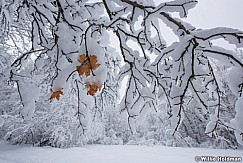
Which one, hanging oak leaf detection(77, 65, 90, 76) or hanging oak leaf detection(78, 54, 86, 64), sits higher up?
hanging oak leaf detection(78, 54, 86, 64)

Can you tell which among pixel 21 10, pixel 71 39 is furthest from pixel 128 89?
pixel 21 10

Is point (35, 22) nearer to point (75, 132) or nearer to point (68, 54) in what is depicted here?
point (68, 54)

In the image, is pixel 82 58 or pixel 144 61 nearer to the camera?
pixel 82 58

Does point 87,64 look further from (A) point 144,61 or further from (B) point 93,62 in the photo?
(A) point 144,61

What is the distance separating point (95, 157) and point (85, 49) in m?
5.92

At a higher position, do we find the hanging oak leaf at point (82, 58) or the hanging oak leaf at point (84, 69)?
the hanging oak leaf at point (82, 58)

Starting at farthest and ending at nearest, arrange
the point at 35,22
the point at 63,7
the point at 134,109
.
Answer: the point at 35,22, the point at 63,7, the point at 134,109

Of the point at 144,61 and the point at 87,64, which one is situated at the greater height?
the point at 144,61

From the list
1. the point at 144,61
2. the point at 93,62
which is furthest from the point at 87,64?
the point at 144,61

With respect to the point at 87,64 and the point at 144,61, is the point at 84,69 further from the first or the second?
the point at 144,61

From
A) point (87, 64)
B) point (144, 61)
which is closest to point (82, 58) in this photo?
point (87, 64)

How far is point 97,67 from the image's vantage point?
862 millimetres

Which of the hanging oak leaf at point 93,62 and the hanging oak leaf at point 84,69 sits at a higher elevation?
the hanging oak leaf at point 93,62

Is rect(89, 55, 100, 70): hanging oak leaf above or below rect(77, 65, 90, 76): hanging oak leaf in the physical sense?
above
